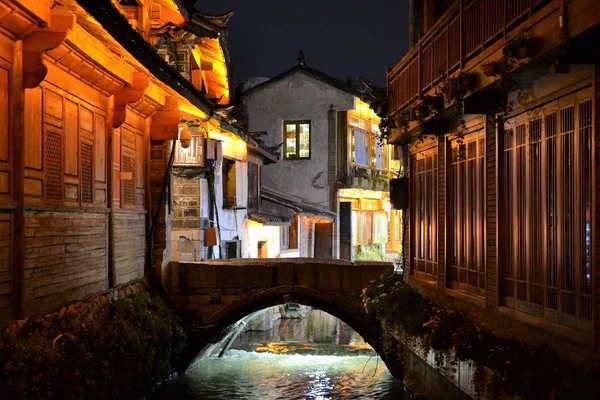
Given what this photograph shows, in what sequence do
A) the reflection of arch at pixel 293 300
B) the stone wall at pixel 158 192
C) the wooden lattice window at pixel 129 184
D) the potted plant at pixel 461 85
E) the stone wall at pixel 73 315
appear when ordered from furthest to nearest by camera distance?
the reflection of arch at pixel 293 300
the stone wall at pixel 158 192
the wooden lattice window at pixel 129 184
the potted plant at pixel 461 85
the stone wall at pixel 73 315

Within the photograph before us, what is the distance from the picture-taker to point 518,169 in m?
9.88

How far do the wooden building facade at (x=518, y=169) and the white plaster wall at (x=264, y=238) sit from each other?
14473 mm

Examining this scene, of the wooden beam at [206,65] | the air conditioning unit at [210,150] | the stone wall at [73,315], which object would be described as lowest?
the stone wall at [73,315]

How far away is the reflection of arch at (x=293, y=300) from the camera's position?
17.4m

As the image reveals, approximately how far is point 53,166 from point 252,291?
7.68 metres

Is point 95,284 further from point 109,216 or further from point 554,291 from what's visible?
point 554,291

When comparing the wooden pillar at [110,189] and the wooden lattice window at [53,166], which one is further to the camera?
the wooden pillar at [110,189]

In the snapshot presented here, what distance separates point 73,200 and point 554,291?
765 centimetres

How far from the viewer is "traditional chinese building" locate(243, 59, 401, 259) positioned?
117 ft

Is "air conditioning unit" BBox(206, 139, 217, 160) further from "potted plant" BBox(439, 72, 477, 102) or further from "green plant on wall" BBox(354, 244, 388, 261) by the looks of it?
"green plant on wall" BBox(354, 244, 388, 261)

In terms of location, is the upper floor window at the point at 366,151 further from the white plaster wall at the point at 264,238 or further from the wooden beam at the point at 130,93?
the wooden beam at the point at 130,93

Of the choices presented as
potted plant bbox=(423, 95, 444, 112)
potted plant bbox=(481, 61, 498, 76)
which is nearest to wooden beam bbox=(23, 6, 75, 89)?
potted plant bbox=(481, 61, 498, 76)

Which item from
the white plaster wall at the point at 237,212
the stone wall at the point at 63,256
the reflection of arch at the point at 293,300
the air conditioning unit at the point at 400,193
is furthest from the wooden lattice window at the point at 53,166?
the white plaster wall at the point at 237,212

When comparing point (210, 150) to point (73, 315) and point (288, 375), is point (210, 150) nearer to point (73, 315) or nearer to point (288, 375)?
point (288, 375)
